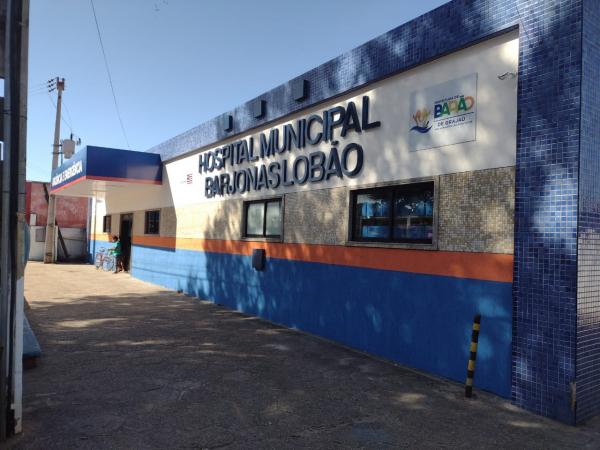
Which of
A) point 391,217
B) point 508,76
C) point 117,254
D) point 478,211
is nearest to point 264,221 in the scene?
point 391,217

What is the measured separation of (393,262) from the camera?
23.3ft

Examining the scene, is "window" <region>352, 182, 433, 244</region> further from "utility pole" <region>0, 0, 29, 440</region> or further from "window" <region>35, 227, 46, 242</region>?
"window" <region>35, 227, 46, 242</region>

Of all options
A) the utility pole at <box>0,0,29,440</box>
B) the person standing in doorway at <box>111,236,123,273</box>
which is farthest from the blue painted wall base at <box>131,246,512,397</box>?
the person standing in doorway at <box>111,236,123,273</box>

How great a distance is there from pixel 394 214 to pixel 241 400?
3.77 meters

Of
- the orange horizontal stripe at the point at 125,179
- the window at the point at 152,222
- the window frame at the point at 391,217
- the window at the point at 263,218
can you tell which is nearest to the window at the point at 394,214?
the window frame at the point at 391,217

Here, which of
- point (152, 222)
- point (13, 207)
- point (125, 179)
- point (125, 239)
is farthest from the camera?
point (125, 239)

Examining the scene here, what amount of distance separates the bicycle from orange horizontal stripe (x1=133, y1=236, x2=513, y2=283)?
42.4ft

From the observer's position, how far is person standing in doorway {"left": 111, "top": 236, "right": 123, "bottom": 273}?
801 inches

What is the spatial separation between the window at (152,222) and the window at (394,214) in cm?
1054

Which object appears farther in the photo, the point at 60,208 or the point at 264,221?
the point at 60,208

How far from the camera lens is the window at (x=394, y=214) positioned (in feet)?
22.5

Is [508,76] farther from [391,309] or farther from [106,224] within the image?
[106,224]

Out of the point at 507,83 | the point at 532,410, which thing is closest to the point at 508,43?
the point at 507,83

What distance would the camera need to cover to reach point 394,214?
733 cm
